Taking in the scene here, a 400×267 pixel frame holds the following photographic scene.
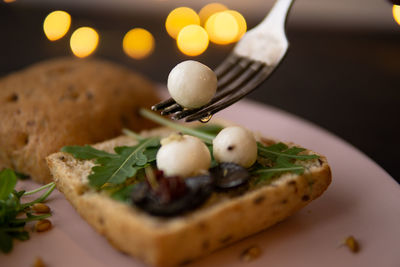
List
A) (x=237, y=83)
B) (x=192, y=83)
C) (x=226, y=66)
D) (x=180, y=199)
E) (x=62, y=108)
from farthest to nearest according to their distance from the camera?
(x=62, y=108) → (x=226, y=66) → (x=237, y=83) → (x=192, y=83) → (x=180, y=199)

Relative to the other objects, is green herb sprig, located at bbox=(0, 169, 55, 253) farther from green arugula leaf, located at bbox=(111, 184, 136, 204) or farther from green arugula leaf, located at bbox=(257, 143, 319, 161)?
green arugula leaf, located at bbox=(257, 143, 319, 161)

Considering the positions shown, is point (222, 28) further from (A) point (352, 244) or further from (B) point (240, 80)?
(A) point (352, 244)

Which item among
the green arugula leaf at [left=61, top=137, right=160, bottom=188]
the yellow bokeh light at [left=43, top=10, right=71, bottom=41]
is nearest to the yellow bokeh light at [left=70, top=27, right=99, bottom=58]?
the yellow bokeh light at [left=43, top=10, right=71, bottom=41]

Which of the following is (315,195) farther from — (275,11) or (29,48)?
(29,48)

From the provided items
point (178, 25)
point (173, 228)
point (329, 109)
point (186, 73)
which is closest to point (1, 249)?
point (173, 228)

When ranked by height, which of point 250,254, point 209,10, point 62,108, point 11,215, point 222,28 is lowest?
point 250,254

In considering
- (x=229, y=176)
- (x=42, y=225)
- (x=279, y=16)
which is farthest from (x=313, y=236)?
(x=279, y=16)
